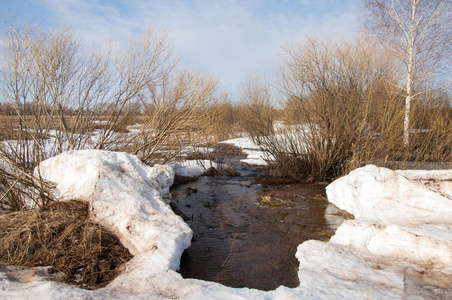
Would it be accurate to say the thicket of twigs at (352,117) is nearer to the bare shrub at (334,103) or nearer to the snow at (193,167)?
the bare shrub at (334,103)

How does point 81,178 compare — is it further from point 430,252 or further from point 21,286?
point 430,252

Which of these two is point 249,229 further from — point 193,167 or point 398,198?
point 193,167

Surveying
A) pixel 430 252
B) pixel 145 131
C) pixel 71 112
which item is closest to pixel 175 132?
pixel 145 131

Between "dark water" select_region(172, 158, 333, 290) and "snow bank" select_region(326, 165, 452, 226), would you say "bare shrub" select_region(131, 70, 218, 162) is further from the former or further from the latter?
"snow bank" select_region(326, 165, 452, 226)

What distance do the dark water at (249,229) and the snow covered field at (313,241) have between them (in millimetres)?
413

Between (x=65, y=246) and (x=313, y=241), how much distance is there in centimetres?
334

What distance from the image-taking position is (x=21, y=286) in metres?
2.93

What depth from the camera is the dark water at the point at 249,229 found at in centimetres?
387

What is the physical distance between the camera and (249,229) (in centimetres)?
546

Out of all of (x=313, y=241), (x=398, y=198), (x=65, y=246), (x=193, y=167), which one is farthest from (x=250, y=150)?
(x=65, y=246)

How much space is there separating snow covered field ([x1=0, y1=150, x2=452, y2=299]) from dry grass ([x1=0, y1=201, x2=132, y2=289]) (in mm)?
229

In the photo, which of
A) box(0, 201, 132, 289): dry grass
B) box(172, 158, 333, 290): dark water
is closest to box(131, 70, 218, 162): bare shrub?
→ box(172, 158, 333, 290): dark water

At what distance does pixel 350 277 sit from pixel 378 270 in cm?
36

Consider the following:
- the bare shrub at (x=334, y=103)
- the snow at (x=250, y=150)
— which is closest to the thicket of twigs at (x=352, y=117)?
the bare shrub at (x=334, y=103)
